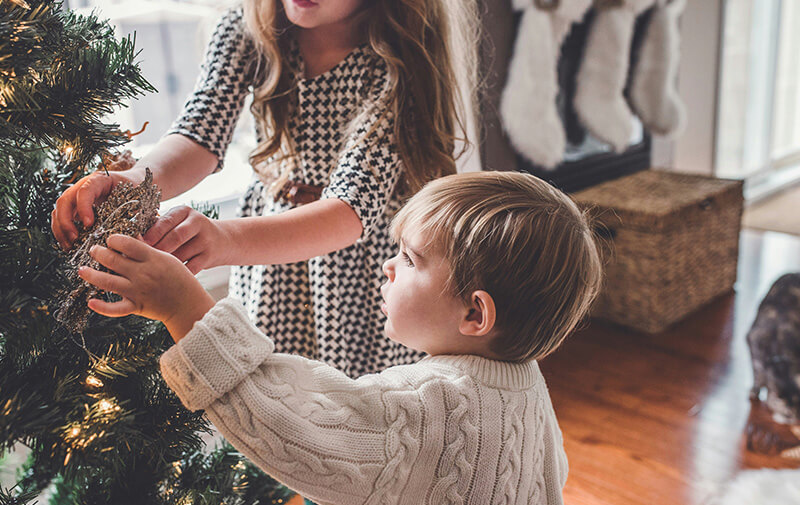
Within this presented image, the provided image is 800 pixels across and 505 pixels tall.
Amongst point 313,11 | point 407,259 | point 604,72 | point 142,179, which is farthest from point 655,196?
point 142,179

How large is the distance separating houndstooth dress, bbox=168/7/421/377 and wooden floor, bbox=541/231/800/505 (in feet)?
2.59

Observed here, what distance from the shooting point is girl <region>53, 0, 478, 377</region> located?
0.94 metres

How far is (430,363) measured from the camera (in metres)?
0.71

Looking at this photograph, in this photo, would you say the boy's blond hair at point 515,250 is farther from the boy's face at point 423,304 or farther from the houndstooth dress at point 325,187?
the houndstooth dress at point 325,187

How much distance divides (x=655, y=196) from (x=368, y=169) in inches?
72.0

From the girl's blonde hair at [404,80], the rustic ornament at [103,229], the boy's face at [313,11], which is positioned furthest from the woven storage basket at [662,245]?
the rustic ornament at [103,229]

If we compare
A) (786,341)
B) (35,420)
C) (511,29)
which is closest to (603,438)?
(786,341)

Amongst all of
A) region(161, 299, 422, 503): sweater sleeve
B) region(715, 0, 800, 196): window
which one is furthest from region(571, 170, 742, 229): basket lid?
region(161, 299, 422, 503): sweater sleeve

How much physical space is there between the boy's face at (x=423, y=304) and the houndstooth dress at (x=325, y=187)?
0.27 meters

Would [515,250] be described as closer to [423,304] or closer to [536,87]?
[423,304]

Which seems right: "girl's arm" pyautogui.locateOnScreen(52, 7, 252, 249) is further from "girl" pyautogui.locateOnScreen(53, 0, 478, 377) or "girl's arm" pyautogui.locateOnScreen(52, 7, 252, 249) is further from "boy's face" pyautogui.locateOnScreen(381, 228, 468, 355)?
"boy's face" pyautogui.locateOnScreen(381, 228, 468, 355)

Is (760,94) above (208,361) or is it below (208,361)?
below

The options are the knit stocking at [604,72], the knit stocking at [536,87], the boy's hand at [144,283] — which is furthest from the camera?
the knit stocking at [604,72]

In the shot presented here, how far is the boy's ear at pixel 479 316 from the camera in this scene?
687 mm
